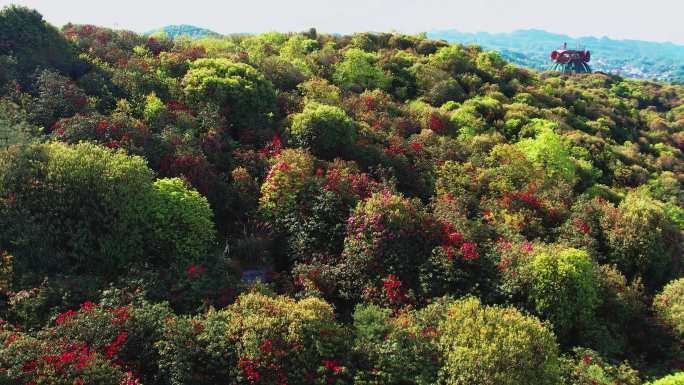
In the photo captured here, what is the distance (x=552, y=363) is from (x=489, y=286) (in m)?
3.68

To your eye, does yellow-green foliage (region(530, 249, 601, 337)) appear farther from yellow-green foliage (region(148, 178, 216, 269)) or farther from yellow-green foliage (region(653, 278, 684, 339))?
yellow-green foliage (region(148, 178, 216, 269))

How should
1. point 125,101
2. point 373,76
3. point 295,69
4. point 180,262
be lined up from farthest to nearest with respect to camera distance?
point 373,76, point 295,69, point 125,101, point 180,262

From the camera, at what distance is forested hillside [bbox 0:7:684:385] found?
10531 mm

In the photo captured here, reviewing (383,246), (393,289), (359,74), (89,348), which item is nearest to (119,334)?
(89,348)

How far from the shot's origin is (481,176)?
2216 centimetres

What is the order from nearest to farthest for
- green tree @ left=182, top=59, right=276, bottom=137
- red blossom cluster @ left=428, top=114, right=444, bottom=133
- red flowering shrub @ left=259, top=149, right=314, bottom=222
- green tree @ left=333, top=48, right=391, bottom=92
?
red flowering shrub @ left=259, top=149, right=314, bottom=222 → green tree @ left=182, top=59, right=276, bottom=137 → red blossom cluster @ left=428, top=114, right=444, bottom=133 → green tree @ left=333, top=48, right=391, bottom=92

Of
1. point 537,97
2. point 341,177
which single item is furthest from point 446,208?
point 537,97

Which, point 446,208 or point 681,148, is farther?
point 681,148

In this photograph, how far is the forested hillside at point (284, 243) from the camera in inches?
→ 415

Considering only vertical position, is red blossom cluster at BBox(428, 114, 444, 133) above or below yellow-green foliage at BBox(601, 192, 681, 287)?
above

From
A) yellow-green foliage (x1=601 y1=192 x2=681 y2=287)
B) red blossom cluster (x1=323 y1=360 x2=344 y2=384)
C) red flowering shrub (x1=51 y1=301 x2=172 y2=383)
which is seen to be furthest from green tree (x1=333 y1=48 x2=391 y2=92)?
red blossom cluster (x1=323 y1=360 x2=344 y2=384)

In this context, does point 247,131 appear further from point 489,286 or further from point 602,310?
point 602,310

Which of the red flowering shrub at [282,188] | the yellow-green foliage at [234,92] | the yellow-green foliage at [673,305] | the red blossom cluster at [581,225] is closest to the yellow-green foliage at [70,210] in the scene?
the red flowering shrub at [282,188]

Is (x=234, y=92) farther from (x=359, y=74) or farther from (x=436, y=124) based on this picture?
(x=359, y=74)
